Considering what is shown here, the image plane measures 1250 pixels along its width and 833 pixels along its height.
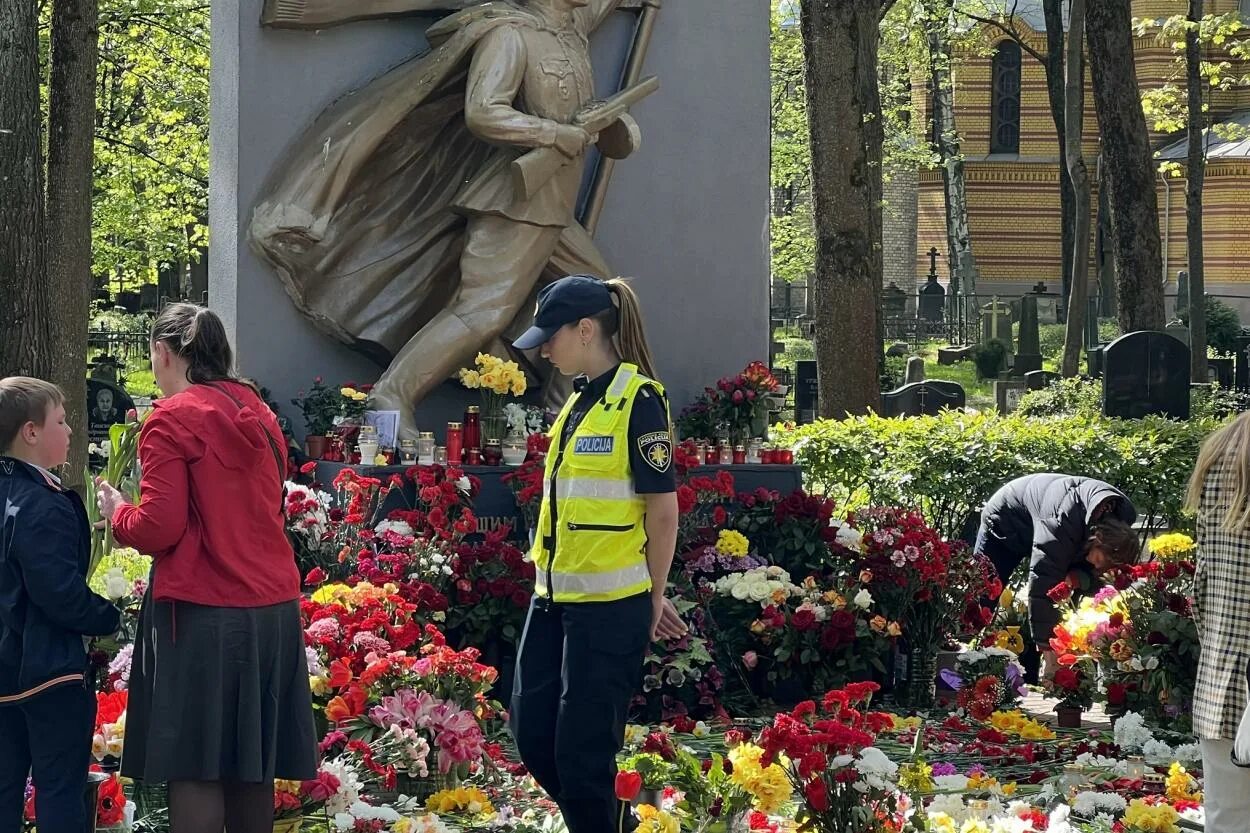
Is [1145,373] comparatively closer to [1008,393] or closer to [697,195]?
[697,195]

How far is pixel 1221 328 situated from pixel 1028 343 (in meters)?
5.03

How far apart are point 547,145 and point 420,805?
3908 millimetres

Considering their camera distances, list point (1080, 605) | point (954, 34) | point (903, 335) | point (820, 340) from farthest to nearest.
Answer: point (903, 335) < point (954, 34) < point (820, 340) < point (1080, 605)

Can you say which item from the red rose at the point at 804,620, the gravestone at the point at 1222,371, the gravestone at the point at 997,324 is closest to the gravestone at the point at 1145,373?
the red rose at the point at 804,620

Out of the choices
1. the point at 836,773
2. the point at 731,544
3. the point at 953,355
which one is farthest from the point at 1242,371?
the point at 836,773

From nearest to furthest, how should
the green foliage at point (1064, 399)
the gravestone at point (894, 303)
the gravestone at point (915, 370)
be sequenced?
the green foliage at point (1064, 399) → the gravestone at point (915, 370) → the gravestone at point (894, 303)

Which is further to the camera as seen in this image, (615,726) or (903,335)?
(903,335)

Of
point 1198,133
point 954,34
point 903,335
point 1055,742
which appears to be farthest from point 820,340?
point 903,335

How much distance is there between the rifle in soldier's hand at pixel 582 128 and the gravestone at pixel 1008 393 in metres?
17.6

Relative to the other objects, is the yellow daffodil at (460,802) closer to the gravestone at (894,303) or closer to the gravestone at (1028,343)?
the gravestone at (1028,343)

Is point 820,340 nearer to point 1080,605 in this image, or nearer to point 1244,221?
point 1080,605

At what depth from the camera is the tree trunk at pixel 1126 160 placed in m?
17.7

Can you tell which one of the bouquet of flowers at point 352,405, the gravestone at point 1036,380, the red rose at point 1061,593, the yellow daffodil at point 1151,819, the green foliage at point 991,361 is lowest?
the yellow daffodil at point 1151,819

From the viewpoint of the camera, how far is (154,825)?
5.38 metres
